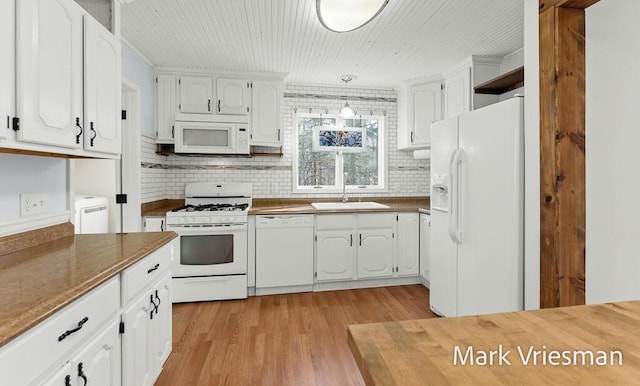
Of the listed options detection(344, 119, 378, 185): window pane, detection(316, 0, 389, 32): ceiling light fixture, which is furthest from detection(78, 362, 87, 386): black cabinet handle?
detection(344, 119, 378, 185): window pane

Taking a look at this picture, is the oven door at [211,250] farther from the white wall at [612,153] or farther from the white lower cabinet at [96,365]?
the white wall at [612,153]

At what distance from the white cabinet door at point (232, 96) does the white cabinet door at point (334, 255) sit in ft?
5.43

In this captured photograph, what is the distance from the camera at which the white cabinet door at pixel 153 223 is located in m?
3.04

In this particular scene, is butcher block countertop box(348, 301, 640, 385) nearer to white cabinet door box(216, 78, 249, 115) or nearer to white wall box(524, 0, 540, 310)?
white wall box(524, 0, 540, 310)

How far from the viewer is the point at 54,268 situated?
47.6 inches

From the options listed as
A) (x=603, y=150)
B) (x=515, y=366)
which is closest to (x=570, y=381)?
(x=515, y=366)

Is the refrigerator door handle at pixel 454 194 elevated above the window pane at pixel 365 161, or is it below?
below

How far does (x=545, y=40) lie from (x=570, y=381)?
177 cm

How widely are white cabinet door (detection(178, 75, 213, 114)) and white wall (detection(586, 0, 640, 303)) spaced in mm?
3231

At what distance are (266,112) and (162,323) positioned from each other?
2472mm

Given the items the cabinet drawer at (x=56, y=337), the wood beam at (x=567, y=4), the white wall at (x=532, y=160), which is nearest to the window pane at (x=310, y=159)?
the white wall at (x=532, y=160)

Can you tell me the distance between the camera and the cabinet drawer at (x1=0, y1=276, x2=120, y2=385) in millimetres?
766

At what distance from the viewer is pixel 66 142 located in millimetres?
1409

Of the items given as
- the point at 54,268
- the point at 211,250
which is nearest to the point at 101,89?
the point at 54,268
